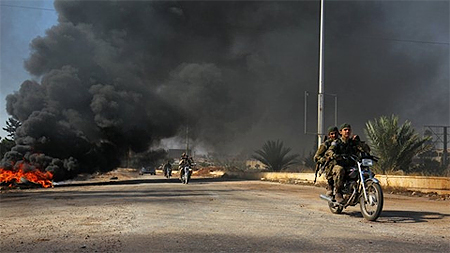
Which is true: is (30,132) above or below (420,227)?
above

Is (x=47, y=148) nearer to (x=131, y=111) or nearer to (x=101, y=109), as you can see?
(x=101, y=109)

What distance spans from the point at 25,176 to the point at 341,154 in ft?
61.2

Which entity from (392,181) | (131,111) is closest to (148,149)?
(131,111)

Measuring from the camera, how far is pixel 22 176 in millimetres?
20656

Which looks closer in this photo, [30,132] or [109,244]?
[109,244]

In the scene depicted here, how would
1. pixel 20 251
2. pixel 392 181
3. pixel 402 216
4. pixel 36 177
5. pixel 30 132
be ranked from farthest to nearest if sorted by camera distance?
pixel 30 132, pixel 36 177, pixel 392 181, pixel 402 216, pixel 20 251

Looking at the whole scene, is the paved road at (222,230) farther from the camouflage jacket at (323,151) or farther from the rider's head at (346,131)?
the rider's head at (346,131)

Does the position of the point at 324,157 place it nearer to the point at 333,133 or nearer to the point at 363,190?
the point at 333,133

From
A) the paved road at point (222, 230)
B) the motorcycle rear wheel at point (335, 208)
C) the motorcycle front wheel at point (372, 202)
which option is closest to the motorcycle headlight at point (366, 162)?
the motorcycle front wheel at point (372, 202)

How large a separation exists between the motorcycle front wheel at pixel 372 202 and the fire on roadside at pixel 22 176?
1695 cm

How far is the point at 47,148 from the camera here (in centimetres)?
2745

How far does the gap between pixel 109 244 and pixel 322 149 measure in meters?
3.91

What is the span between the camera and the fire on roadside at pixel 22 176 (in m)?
19.8

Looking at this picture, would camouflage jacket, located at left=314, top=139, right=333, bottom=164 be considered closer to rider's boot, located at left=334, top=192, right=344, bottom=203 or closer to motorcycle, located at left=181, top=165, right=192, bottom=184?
rider's boot, located at left=334, top=192, right=344, bottom=203
